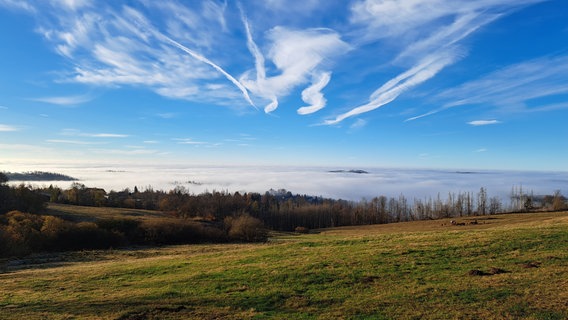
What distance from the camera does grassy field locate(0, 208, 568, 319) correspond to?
11.6 metres

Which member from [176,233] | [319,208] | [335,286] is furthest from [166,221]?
[319,208]

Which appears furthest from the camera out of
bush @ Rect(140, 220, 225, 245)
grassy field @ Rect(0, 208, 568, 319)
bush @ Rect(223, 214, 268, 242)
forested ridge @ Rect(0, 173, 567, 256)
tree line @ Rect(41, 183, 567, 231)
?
tree line @ Rect(41, 183, 567, 231)

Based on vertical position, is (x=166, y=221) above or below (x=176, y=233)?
above

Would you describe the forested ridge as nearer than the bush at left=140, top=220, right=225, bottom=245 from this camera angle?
Yes

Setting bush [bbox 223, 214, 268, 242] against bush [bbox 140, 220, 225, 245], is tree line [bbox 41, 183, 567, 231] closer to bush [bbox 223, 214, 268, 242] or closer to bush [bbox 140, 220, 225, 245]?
bush [bbox 223, 214, 268, 242]

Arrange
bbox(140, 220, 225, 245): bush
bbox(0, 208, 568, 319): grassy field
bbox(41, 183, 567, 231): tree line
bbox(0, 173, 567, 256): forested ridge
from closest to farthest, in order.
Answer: bbox(0, 208, 568, 319): grassy field, bbox(0, 173, 567, 256): forested ridge, bbox(140, 220, 225, 245): bush, bbox(41, 183, 567, 231): tree line

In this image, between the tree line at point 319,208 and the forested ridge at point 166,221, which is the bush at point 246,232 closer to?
the forested ridge at point 166,221

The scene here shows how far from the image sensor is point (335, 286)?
14.9m

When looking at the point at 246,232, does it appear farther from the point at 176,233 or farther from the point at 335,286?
the point at 335,286

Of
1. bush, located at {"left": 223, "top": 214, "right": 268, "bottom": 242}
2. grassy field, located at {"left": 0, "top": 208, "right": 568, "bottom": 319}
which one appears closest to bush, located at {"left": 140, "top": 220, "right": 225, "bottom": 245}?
bush, located at {"left": 223, "top": 214, "right": 268, "bottom": 242}

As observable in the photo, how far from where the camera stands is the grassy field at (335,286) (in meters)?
11.6

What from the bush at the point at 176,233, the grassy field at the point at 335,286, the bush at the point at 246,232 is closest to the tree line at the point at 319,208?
the bush at the point at 246,232

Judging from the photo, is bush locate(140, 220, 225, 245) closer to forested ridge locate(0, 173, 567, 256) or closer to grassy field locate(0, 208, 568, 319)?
forested ridge locate(0, 173, 567, 256)

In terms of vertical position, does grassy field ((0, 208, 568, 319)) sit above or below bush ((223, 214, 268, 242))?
above
